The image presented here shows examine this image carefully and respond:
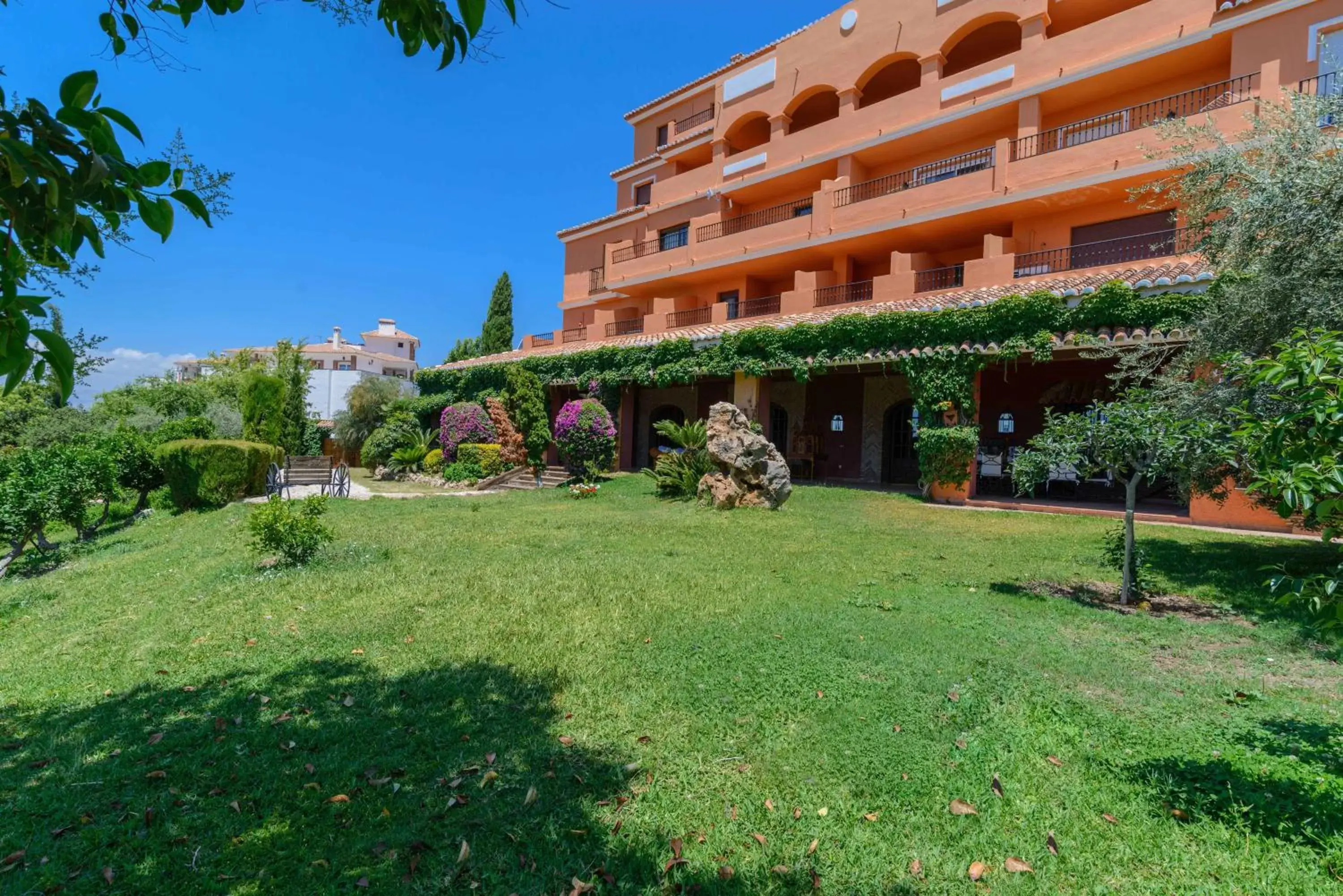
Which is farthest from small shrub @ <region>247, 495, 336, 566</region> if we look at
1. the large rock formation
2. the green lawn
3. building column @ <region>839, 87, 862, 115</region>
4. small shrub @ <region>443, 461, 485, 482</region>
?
building column @ <region>839, 87, 862, 115</region>

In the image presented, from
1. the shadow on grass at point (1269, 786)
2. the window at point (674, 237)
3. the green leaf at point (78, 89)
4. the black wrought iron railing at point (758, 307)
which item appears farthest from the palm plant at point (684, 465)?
the window at point (674, 237)

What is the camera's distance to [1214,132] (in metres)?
7.86

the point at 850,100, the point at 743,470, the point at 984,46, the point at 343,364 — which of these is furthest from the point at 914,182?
the point at 343,364

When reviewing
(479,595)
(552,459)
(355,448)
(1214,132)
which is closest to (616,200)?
(552,459)

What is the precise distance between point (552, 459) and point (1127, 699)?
1957 cm

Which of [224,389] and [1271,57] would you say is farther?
[224,389]

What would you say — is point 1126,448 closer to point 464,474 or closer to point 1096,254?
point 1096,254

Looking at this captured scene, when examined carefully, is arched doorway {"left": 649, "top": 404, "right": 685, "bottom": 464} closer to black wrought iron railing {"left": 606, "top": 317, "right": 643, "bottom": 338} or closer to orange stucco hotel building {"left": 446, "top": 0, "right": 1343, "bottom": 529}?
orange stucco hotel building {"left": 446, "top": 0, "right": 1343, "bottom": 529}

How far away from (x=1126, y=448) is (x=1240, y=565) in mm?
3421

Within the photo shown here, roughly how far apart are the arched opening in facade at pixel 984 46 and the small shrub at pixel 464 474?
18.3 meters

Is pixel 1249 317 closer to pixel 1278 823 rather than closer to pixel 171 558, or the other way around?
pixel 1278 823

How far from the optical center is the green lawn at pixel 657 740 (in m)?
2.47

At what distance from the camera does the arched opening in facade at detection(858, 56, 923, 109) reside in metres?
19.7

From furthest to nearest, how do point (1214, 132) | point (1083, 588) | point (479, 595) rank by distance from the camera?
point (1214, 132), point (1083, 588), point (479, 595)
